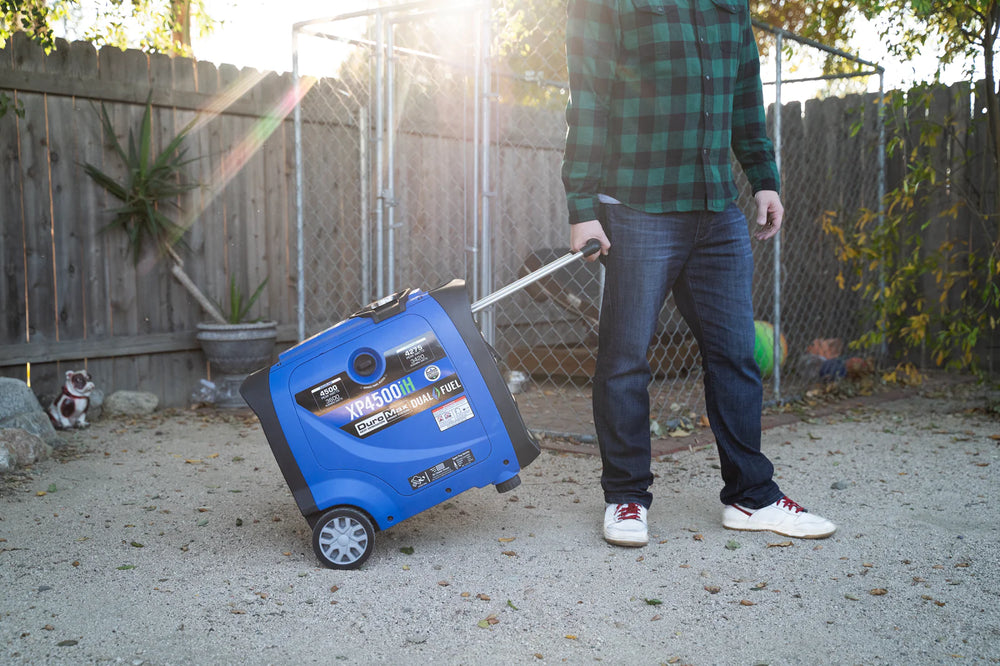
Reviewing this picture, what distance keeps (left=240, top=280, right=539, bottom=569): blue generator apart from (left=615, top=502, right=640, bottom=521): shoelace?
35 cm

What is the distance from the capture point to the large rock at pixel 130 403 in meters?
4.82

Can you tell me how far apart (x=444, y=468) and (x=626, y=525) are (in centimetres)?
56

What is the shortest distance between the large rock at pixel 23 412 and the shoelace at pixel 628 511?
8.86 feet

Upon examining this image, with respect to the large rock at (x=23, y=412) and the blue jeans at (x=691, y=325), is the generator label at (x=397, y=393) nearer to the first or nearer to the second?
the blue jeans at (x=691, y=325)

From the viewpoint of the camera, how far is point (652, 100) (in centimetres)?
253

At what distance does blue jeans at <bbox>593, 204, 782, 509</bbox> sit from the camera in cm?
255

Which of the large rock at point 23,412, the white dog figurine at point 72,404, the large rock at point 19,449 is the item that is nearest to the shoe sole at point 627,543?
the large rock at point 19,449

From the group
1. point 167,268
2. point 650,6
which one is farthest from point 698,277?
point 167,268

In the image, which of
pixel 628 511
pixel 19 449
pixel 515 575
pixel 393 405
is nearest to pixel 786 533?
pixel 628 511

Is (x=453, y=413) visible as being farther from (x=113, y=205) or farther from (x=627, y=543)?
(x=113, y=205)

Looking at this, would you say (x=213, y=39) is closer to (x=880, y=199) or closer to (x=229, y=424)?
(x=229, y=424)

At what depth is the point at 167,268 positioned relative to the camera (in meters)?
5.05

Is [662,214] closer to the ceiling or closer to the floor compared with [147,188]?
closer to the floor

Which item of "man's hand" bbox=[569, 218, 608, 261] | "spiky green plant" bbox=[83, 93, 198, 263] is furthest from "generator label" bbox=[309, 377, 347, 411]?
"spiky green plant" bbox=[83, 93, 198, 263]
